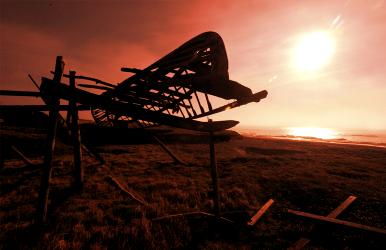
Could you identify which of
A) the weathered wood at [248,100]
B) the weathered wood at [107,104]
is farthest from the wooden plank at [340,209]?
the weathered wood at [107,104]

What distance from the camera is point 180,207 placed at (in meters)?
5.90

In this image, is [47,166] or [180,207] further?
[180,207]

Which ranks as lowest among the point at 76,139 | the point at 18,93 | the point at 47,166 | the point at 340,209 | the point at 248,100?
the point at 340,209

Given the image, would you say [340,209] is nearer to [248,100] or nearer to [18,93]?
[248,100]

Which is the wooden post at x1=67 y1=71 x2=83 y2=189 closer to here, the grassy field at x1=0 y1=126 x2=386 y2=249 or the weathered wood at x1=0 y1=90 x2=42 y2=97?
A: the grassy field at x1=0 y1=126 x2=386 y2=249

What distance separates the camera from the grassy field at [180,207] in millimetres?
4203

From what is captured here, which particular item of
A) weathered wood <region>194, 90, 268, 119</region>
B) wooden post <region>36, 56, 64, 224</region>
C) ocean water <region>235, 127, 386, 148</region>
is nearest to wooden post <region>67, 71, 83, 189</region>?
wooden post <region>36, 56, 64, 224</region>

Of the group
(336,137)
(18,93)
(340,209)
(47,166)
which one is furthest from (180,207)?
(336,137)

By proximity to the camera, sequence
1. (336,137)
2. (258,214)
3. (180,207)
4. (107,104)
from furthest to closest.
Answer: (336,137), (180,207), (258,214), (107,104)

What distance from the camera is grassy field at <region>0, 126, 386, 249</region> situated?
13.8ft

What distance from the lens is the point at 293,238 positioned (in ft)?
15.0

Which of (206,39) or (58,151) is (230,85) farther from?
(58,151)

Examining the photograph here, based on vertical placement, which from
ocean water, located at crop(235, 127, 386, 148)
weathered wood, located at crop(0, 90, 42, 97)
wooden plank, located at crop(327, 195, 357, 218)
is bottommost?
wooden plank, located at crop(327, 195, 357, 218)

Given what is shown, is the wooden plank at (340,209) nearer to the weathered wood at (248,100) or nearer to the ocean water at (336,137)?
the weathered wood at (248,100)
